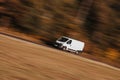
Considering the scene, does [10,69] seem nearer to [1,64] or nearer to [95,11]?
[1,64]

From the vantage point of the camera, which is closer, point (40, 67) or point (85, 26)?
point (40, 67)

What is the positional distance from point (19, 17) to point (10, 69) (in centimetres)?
2337

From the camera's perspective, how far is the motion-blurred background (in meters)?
31.8

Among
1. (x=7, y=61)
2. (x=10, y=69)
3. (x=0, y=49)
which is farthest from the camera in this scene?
(x=0, y=49)

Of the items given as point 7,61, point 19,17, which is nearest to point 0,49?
point 7,61

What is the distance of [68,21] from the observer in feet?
107

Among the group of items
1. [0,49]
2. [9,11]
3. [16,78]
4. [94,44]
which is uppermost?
[9,11]

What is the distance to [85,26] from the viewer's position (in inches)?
1348

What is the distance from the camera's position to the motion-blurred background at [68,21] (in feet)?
104

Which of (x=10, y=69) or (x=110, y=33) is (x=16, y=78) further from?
(x=110, y=33)

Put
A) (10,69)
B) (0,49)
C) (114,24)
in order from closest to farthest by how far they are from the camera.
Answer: (10,69), (0,49), (114,24)

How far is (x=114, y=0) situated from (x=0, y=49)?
21.5m

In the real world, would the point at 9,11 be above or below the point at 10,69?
above

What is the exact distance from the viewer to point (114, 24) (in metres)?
32.3
